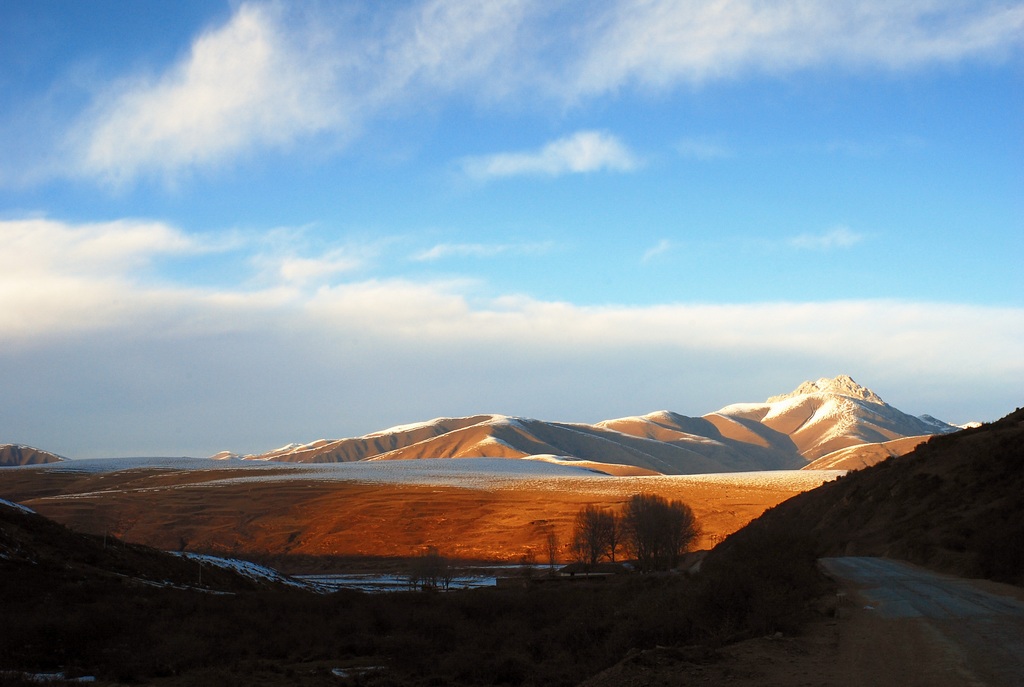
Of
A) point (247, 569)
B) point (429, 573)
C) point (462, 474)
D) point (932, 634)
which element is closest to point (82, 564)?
point (247, 569)

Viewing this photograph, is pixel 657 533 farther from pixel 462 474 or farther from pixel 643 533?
pixel 462 474

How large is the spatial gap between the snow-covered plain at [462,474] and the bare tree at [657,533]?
159 ft

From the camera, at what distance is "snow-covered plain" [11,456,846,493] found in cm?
11831

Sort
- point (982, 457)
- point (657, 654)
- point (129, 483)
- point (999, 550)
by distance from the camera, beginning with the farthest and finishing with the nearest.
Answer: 1. point (129, 483)
2. point (982, 457)
3. point (999, 550)
4. point (657, 654)

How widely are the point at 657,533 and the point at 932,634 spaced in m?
47.4

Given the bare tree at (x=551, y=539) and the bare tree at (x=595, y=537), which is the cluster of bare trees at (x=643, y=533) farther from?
the bare tree at (x=551, y=539)

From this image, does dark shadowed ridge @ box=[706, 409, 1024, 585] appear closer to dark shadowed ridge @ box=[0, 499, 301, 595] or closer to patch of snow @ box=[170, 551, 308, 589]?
dark shadowed ridge @ box=[0, 499, 301, 595]

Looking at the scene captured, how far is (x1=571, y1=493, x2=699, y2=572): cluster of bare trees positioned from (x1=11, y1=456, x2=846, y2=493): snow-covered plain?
43.8 m

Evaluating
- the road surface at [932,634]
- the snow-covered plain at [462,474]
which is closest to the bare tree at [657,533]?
the road surface at [932,634]

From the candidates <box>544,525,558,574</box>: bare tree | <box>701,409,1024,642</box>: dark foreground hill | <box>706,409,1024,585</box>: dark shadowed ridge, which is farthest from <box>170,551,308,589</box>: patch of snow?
<box>544,525,558,574</box>: bare tree

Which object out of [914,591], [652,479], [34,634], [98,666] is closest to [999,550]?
[914,591]

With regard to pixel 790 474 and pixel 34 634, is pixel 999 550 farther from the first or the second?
pixel 790 474

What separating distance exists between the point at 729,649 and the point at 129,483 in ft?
467

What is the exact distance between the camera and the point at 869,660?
422 inches
